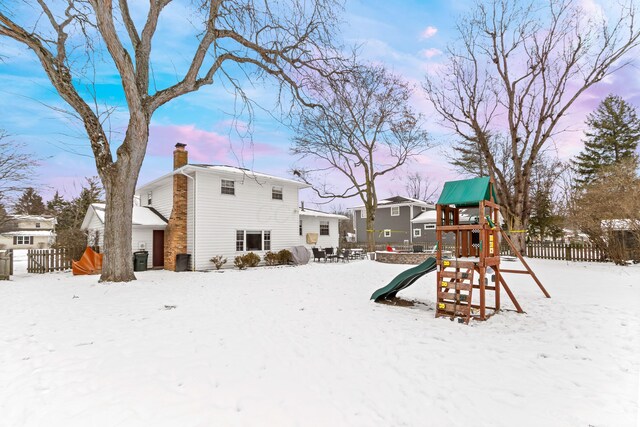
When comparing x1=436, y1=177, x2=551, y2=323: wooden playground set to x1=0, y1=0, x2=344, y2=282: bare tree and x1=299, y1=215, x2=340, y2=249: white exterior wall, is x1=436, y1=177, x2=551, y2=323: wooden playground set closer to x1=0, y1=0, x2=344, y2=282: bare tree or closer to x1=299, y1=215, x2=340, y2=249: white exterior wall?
x1=0, y1=0, x2=344, y2=282: bare tree

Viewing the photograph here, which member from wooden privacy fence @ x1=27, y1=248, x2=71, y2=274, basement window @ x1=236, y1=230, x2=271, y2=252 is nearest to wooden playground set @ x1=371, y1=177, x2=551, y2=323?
basement window @ x1=236, y1=230, x2=271, y2=252

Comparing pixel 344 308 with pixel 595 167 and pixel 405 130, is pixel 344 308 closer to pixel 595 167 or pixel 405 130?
pixel 405 130

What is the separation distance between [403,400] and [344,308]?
163 inches

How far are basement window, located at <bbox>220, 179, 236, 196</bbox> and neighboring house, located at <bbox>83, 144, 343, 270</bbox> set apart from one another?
5 centimetres

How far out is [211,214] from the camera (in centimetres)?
1622

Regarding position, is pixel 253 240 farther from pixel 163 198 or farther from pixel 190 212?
pixel 163 198

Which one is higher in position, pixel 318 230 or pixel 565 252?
pixel 318 230

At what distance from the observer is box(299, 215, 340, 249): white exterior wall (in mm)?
23091

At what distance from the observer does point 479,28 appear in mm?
19938

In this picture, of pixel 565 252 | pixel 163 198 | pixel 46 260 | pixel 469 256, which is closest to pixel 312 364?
pixel 469 256

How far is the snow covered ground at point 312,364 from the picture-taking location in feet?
9.70

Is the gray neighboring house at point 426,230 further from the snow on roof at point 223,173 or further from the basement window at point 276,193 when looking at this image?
the basement window at point 276,193

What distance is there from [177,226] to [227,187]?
3.22 m

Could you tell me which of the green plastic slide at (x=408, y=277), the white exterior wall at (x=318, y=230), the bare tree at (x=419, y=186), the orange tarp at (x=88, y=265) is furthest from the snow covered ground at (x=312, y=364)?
the bare tree at (x=419, y=186)
